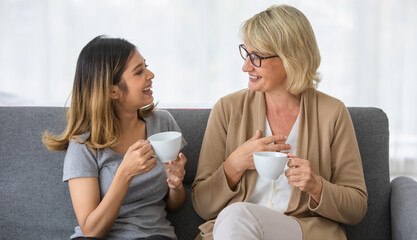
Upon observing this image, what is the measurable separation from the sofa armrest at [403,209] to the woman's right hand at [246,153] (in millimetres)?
504

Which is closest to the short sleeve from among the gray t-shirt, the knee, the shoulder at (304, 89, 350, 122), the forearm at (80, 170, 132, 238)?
the gray t-shirt

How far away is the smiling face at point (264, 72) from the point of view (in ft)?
5.49

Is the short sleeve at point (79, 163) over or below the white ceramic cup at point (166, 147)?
below

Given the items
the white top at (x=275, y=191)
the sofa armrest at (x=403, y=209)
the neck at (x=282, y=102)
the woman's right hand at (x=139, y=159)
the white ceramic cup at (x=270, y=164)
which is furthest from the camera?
the neck at (x=282, y=102)

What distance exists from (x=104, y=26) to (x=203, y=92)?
981 millimetres

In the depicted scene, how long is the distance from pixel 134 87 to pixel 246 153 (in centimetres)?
49

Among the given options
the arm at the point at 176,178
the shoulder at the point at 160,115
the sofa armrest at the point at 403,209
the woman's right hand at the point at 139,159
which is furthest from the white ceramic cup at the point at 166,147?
the sofa armrest at the point at 403,209

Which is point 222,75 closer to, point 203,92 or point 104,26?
point 203,92

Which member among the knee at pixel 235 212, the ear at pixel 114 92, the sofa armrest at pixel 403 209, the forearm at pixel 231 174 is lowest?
the sofa armrest at pixel 403 209

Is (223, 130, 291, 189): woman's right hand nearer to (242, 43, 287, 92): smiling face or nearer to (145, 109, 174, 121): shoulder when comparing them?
(242, 43, 287, 92): smiling face

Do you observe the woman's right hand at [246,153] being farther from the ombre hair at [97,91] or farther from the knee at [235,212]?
the ombre hair at [97,91]

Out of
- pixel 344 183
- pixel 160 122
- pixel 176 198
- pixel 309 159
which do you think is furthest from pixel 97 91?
pixel 344 183

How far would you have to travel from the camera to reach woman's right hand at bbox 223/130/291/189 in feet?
5.22

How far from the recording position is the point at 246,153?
160cm
